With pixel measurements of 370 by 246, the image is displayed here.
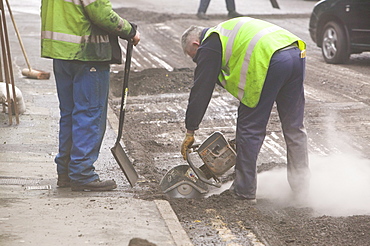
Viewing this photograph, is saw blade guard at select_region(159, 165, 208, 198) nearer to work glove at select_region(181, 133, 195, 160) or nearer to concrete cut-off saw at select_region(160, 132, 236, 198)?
concrete cut-off saw at select_region(160, 132, 236, 198)

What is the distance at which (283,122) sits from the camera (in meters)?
5.18

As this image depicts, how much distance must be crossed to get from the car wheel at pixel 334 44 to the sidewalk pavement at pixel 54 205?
5.39 metres

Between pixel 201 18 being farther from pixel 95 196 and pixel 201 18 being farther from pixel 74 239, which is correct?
pixel 74 239

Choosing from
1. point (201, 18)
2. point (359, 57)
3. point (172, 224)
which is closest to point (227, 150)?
point (172, 224)

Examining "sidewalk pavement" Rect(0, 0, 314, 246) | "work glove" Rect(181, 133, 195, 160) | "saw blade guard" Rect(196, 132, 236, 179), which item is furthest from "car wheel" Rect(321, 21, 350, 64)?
"work glove" Rect(181, 133, 195, 160)

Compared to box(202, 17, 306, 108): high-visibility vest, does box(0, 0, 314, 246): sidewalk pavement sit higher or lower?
lower

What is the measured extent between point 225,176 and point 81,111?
5.35ft

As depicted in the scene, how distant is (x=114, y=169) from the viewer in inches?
241

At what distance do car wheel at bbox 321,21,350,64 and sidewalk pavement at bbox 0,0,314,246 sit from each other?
5.39 meters

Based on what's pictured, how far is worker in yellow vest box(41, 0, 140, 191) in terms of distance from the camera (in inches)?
197

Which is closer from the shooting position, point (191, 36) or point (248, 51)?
point (248, 51)

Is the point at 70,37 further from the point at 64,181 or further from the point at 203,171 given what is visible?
the point at 203,171

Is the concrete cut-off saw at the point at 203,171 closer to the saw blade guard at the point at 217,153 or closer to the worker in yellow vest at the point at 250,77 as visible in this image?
the saw blade guard at the point at 217,153

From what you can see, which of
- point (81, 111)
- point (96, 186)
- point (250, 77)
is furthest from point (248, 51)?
point (96, 186)
